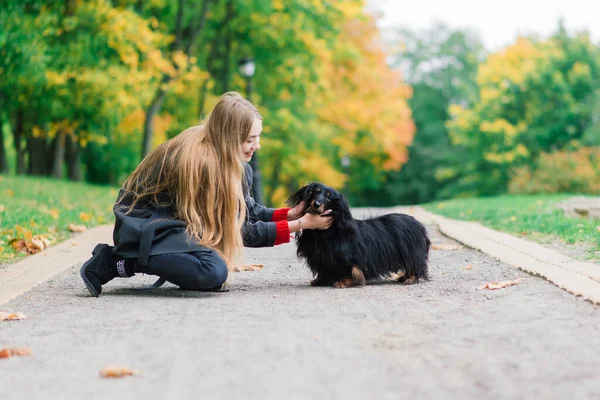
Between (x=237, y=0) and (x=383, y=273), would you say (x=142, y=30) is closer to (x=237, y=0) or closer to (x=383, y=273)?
(x=237, y=0)

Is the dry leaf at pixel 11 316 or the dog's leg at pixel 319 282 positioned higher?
the dry leaf at pixel 11 316

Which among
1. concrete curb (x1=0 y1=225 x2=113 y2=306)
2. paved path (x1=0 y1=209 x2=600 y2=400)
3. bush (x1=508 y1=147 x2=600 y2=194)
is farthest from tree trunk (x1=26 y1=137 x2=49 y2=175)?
paved path (x1=0 y1=209 x2=600 y2=400)

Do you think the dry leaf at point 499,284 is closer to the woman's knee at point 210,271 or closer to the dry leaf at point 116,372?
the woman's knee at point 210,271

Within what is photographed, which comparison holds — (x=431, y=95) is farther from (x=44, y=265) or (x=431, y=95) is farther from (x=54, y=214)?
(x=44, y=265)

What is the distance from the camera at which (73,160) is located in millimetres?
27938

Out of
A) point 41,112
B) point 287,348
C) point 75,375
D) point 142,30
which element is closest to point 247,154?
point 287,348

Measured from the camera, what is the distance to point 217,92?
95.4ft

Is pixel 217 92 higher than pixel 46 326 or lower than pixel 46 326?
higher

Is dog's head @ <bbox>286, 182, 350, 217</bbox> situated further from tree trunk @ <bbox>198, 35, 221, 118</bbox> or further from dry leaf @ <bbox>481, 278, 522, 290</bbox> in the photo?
tree trunk @ <bbox>198, 35, 221, 118</bbox>

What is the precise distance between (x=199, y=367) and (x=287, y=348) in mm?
461

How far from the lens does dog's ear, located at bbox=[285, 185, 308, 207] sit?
5.76 m

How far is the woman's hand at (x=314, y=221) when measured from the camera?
5.59 metres

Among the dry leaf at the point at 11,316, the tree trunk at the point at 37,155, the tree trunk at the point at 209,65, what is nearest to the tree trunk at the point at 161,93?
the tree trunk at the point at 209,65

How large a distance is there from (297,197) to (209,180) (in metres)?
0.70
